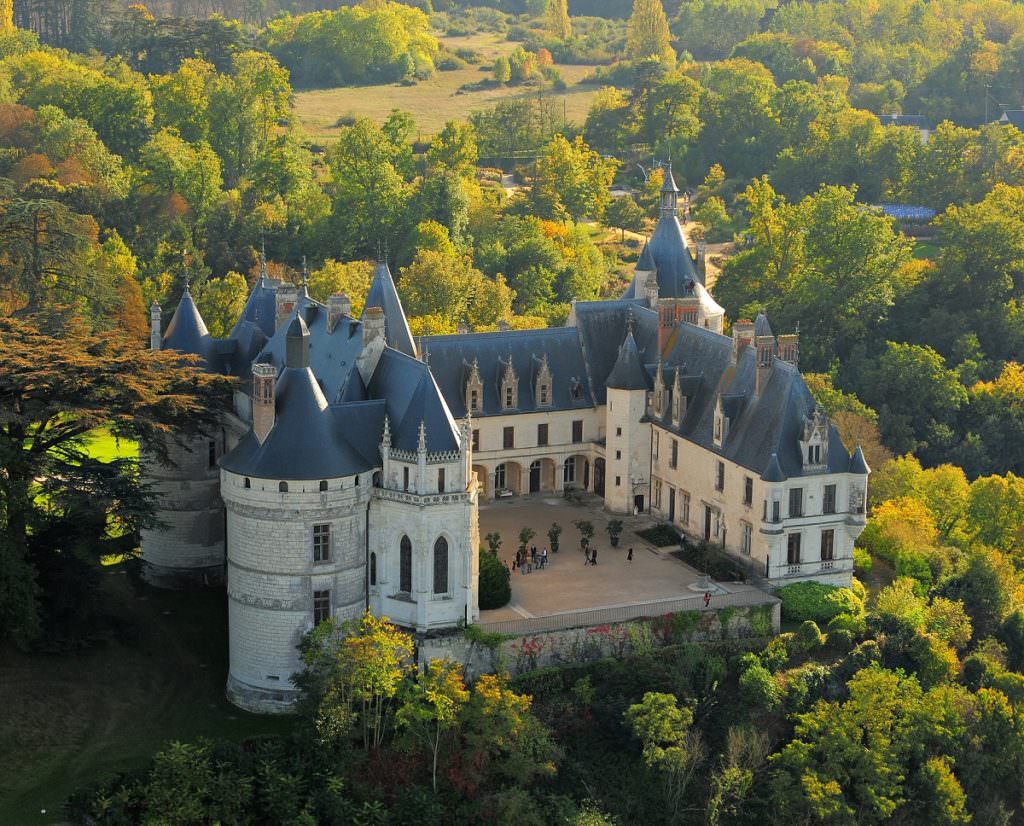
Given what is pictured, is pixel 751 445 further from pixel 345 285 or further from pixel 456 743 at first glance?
pixel 345 285

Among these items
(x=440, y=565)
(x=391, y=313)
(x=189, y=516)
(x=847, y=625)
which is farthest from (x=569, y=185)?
(x=440, y=565)

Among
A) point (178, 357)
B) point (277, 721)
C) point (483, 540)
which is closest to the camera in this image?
point (277, 721)

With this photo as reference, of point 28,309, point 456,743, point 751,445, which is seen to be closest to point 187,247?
point 28,309

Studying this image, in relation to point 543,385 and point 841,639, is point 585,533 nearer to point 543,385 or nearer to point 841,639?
point 543,385

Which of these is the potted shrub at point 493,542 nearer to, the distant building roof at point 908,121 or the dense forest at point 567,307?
the dense forest at point 567,307

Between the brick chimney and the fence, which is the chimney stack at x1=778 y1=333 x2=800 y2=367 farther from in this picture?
the brick chimney
